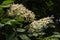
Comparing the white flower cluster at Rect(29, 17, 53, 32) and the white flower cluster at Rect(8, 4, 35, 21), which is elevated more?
the white flower cluster at Rect(8, 4, 35, 21)

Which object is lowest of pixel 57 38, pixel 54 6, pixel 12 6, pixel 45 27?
pixel 57 38

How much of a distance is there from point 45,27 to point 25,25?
24 cm

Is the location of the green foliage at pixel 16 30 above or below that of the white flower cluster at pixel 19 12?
below

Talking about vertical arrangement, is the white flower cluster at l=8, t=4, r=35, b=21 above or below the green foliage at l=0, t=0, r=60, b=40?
above

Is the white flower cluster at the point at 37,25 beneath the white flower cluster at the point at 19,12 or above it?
beneath

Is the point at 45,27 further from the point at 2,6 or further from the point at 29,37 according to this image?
the point at 2,6

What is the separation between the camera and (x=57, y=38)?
2.23 metres

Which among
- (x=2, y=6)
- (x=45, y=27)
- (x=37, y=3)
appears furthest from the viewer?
(x=37, y=3)

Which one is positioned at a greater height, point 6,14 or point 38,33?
point 6,14

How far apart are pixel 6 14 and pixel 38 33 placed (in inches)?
16.8

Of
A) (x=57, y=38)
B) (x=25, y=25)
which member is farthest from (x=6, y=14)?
(x=57, y=38)

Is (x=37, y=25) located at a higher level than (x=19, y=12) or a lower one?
lower

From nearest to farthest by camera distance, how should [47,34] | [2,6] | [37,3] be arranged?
[2,6] → [47,34] → [37,3]

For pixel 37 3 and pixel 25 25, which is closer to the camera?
pixel 25 25
